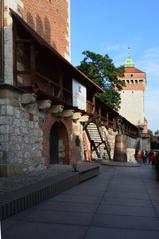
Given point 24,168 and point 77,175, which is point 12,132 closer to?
point 24,168

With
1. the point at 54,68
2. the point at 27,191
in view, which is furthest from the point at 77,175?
the point at 54,68

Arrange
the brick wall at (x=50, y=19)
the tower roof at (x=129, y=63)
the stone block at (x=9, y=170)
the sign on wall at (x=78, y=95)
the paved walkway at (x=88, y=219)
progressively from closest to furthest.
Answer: the paved walkway at (x=88, y=219) < the stone block at (x=9, y=170) < the brick wall at (x=50, y=19) < the sign on wall at (x=78, y=95) < the tower roof at (x=129, y=63)

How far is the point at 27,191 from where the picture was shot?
8672 mm

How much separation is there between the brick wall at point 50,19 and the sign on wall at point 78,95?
2.54m

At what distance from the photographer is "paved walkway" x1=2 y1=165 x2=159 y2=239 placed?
249 inches

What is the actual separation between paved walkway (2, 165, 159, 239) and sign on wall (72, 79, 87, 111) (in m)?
11.0

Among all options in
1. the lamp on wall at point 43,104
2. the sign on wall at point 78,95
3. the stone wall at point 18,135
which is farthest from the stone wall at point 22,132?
the sign on wall at point 78,95

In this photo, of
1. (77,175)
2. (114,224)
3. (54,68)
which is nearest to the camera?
(114,224)

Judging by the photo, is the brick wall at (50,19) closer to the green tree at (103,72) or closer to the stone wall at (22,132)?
the stone wall at (22,132)

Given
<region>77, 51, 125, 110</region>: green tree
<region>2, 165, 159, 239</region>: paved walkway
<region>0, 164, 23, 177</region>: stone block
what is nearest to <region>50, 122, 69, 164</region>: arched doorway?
<region>0, 164, 23, 177</region>: stone block

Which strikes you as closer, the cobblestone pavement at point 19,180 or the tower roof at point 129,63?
the cobblestone pavement at point 19,180

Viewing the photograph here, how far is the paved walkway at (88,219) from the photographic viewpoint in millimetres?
6320

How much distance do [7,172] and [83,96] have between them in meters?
10.1

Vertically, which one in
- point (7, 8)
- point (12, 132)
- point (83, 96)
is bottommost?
point (12, 132)
